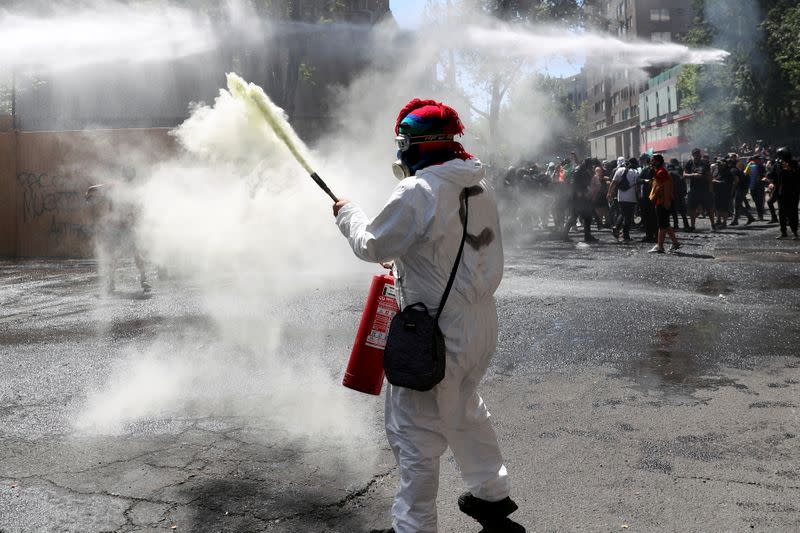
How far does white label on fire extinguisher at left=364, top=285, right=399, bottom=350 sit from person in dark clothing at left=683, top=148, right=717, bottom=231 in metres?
17.7

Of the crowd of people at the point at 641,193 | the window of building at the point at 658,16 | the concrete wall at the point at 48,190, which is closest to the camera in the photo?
the crowd of people at the point at 641,193

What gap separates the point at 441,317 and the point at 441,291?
0.34 feet

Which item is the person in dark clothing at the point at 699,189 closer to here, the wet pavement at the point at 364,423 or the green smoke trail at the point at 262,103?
the wet pavement at the point at 364,423

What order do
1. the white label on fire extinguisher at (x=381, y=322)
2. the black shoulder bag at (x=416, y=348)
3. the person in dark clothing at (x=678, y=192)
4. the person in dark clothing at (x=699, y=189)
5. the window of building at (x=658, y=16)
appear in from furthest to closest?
the window of building at (x=658, y=16), the person in dark clothing at (x=699, y=189), the person in dark clothing at (x=678, y=192), the white label on fire extinguisher at (x=381, y=322), the black shoulder bag at (x=416, y=348)

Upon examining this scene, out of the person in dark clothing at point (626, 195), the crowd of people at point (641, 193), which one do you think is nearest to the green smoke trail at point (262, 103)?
the crowd of people at point (641, 193)

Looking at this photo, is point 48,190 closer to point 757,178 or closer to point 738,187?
point 738,187

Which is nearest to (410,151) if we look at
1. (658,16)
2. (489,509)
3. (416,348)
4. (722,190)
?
(416,348)

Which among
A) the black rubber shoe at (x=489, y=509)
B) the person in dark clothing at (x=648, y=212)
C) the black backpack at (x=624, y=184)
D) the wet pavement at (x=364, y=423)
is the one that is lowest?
the wet pavement at (x=364, y=423)

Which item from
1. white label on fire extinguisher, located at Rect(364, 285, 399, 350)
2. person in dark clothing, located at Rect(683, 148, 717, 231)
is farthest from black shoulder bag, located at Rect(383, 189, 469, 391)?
person in dark clothing, located at Rect(683, 148, 717, 231)

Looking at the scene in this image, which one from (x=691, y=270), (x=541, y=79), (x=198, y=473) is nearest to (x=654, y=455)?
(x=198, y=473)

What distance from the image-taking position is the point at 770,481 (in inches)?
153

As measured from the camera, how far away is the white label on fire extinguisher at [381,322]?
361 centimetres

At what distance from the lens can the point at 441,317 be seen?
3225 millimetres

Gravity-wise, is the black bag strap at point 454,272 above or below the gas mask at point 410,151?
below
